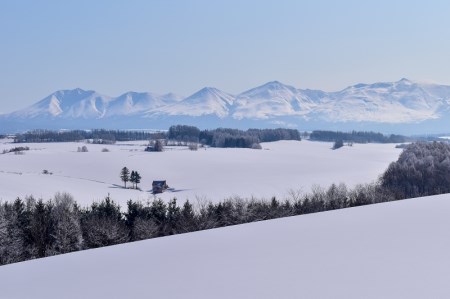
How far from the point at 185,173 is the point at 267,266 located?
86.4 meters

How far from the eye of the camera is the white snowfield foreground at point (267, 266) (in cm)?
1321

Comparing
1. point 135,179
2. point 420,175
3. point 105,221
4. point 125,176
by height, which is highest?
point 420,175

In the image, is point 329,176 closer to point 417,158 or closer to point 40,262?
point 417,158

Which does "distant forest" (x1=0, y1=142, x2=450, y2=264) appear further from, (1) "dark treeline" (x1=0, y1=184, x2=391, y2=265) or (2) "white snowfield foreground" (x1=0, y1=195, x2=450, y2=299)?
(2) "white snowfield foreground" (x1=0, y1=195, x2=450, y2=299)

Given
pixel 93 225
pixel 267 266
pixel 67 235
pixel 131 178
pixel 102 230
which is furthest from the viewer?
pixel 131 178

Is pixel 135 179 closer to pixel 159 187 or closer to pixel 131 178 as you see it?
pixel 131 178

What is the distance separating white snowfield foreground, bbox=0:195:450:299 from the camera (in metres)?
13.2

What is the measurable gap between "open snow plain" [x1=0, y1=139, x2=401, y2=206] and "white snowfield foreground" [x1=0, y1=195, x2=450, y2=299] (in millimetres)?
47556

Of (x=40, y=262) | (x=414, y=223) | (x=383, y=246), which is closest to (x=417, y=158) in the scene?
(x=414, y=223)

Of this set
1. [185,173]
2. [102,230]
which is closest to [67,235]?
[102,230]

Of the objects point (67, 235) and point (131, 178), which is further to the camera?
point (131, 178)

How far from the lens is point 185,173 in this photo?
101750 millimetres

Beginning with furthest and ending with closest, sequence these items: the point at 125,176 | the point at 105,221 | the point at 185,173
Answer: the point at 185,173 < the point at 125,176 < the point at 105,221

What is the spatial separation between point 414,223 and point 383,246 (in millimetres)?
5264
